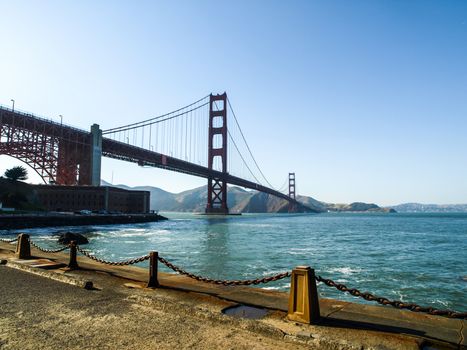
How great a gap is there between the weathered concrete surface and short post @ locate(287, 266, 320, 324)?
15cm

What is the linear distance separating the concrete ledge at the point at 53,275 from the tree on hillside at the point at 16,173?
58.4m

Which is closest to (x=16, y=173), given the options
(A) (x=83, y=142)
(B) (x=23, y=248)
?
(A) (x=83, y=142)

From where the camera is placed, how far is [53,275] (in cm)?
833

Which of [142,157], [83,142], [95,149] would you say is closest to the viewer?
[95,149]

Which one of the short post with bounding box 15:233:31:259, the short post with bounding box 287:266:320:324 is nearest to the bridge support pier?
the short post with bounding box 15:233:31:259

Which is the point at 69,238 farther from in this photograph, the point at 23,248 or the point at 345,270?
the point at 345,270

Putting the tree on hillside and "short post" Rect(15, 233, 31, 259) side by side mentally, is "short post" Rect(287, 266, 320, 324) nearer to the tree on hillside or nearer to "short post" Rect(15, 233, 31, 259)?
"short post" Rect(15, 233, 31, 259)

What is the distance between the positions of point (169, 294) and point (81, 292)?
5.70 ft

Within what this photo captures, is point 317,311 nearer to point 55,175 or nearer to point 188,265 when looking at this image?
point 188,265

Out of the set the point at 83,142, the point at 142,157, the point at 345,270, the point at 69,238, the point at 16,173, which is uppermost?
the point at 83,142

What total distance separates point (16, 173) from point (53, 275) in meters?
61.5

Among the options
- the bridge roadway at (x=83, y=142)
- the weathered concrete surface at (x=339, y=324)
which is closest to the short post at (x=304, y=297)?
the weathered concrete surface at (x=339, y=324)

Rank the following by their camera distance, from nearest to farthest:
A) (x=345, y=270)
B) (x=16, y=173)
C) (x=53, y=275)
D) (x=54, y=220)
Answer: (x=53, y=275)
(x=345, y=270)
(x=54, y=220)
(x=16, y=173)

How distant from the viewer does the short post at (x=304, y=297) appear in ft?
16.7
